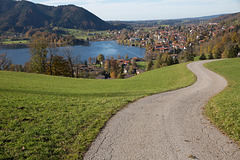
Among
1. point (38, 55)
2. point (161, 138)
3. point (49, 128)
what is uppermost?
point (38, 55)

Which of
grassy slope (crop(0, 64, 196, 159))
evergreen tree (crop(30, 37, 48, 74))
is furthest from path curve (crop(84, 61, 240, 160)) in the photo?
evergreen tree (crop(30, 37, 48, 74))

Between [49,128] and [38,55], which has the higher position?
[38,55]

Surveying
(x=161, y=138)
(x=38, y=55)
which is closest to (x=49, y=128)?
(x=161, y=138)

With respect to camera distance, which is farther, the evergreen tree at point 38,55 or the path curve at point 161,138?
the evergreen tree at point 38,55

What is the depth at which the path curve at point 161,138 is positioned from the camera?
579 centimetres

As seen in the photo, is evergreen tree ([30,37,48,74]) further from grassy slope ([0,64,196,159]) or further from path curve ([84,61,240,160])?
path curve ([84,61,240,160])

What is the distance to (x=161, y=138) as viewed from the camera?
694 centimetres

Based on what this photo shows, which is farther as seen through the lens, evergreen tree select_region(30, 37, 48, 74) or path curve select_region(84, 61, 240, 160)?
evergreen tree select_region(30, 37, 48, 74)

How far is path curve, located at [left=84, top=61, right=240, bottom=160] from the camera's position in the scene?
579cm

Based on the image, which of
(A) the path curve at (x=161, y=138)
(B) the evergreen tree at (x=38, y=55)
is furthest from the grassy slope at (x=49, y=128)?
(B) the evergreen tree at (x=38, y=55)

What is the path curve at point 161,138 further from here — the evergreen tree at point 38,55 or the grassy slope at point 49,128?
the evergreen tree at point 38,55

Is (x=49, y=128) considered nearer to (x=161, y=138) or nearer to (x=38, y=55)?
(x=161, y=138)

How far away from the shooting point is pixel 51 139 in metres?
6.61

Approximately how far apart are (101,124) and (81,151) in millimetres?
2424
